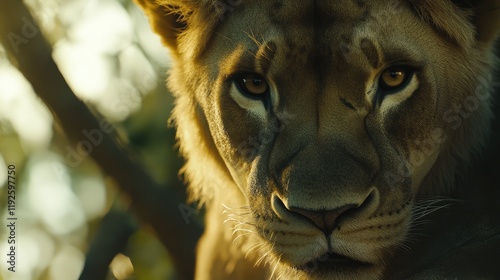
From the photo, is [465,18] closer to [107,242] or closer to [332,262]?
[332,262]

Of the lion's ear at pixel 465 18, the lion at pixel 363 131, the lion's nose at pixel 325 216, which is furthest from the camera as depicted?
the lion's ear at pixel 465 18

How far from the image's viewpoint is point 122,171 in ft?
19.0

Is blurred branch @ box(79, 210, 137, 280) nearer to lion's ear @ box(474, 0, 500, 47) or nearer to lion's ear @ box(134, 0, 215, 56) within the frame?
lion's ear @ box(134, 0, 215, 56)

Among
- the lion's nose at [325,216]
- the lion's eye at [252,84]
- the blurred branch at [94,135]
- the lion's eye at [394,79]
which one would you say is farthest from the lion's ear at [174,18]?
the lion's nose at [325,216]

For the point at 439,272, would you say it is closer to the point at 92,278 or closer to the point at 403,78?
the point at 403,78

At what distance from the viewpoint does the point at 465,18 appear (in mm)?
4219

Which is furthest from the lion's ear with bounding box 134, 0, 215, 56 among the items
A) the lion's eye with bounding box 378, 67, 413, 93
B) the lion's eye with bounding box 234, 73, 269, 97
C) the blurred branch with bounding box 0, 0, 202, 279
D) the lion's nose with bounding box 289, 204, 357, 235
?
the lion's nose with bounding box 289, 204, 357, 235

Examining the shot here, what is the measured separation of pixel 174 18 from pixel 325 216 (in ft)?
5.73

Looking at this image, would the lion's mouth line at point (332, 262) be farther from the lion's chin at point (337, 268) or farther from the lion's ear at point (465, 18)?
the lion's ear at point (465, 18)

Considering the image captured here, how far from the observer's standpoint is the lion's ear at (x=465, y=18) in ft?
13.6

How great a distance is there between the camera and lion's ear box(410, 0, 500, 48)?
4.14 metres

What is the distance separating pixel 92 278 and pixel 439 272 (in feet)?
8.36

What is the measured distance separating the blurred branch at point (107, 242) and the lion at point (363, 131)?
157 cm

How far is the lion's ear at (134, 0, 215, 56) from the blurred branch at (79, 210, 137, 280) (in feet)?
4.59
